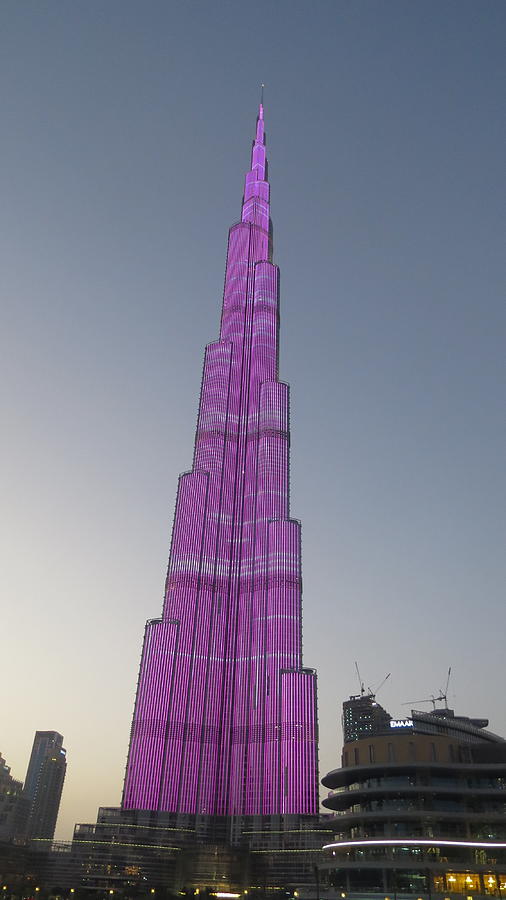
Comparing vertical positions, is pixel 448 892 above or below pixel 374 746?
below

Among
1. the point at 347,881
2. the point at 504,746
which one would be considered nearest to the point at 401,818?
the point at 347,881

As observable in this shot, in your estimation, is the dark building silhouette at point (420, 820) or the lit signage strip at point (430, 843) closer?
the dark building silhouette at point (420, 820)

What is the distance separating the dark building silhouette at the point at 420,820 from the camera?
11831 cm

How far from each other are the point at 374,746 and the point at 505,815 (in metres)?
25.2

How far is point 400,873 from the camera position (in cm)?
12081

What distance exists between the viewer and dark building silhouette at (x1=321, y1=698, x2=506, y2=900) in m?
118

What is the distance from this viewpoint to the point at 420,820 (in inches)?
4872

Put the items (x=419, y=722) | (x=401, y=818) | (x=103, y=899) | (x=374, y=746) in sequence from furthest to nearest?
(x=103, y=899) < (x=419, y=722) < (x=374, y=746) < (x=401, y=818)

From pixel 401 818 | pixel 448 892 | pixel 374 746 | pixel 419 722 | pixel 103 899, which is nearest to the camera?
pixel 448 892

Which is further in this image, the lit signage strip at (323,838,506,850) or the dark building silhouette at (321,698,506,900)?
the lit signage strip at (323,838,506,850)

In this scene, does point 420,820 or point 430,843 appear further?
point 420,820

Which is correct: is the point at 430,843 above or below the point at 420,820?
below

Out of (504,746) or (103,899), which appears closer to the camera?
(504,746)

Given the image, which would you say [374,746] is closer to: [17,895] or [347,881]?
[347,881]
